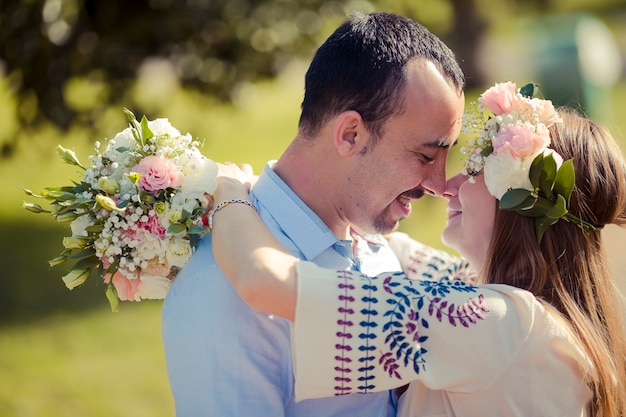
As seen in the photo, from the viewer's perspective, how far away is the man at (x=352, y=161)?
288cm

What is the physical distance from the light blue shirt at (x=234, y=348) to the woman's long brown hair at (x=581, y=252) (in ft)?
2.39

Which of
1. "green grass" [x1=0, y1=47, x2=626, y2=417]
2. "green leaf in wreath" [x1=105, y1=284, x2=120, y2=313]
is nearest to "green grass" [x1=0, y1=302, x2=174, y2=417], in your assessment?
"green grass" [x1=0, y1=47, x2=626, y2=417]

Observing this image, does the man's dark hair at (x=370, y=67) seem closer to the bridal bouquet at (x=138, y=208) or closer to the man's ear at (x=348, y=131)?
the man's ear at (x=348, y=131)

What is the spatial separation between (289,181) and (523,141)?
0.93 metres

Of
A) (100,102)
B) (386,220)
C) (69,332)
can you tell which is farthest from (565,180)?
(100,102)

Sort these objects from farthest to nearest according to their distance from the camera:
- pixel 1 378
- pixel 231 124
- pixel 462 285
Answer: pixel 231 124 → pixel 1 378 → pixel 462 285

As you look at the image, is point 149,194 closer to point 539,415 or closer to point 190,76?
point 539,415

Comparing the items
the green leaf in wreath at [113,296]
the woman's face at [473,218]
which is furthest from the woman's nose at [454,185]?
the green leaf in wreath at [113,296]

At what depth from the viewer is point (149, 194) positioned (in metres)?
2.96

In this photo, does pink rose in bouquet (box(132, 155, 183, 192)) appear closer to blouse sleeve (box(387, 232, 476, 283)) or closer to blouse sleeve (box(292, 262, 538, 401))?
blouse sleeve (box(292, 262, 538, 401))

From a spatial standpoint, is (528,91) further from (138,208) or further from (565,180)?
(138,208)

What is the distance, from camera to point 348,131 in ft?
10.4

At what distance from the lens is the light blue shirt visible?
2.69 metres

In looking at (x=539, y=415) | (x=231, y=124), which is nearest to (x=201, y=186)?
(x=539, y=415)
